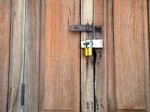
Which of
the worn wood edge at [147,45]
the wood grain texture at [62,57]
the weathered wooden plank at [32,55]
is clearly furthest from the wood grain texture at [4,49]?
the worn wood edge at [147,45]

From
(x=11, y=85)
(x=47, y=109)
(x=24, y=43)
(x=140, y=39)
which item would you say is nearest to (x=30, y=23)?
(x=24, y=43)

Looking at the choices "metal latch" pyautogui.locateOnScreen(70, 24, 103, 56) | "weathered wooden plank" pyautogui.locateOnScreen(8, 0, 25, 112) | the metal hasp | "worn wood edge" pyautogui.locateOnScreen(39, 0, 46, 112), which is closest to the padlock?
"metal latch" pyautogui.locateOnScreen(70, 24, 103, 56)

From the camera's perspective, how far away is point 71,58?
189 centimetres

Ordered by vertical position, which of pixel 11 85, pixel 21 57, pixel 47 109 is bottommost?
pixel 47 109

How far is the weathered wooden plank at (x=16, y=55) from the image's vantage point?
1883 mm

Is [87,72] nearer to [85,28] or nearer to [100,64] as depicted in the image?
[100,64]

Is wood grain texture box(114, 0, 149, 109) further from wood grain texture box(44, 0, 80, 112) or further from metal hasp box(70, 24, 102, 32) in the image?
wood grain texture box(44, 0, 80, 112)

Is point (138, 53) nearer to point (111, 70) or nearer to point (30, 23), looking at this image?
point (111, 70)

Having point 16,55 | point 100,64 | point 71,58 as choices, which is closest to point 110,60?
point 100,64

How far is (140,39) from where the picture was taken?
1.89 metres

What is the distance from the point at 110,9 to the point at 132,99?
1.63 feet

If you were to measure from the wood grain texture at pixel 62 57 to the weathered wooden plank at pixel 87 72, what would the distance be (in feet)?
0.09

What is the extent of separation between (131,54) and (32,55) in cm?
53

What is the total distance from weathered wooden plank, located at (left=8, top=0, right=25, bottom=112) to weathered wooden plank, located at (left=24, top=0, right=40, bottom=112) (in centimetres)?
3
